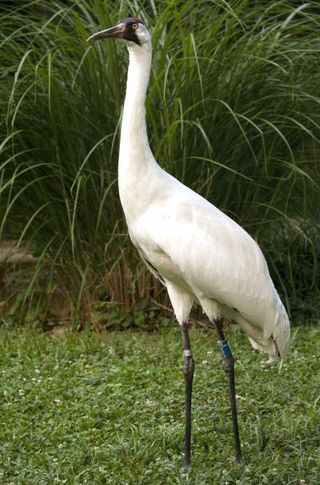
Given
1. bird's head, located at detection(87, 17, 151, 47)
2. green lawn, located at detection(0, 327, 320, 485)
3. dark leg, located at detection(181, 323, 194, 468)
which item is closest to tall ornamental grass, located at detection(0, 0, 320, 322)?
green lawn, located at detection(0, 327, 320, 485)

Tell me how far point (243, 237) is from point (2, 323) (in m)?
3.02

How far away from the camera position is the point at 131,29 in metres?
4.87

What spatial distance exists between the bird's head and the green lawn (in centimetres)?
168

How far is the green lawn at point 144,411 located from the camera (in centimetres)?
459

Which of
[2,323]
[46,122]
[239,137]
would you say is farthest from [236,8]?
[2,323]

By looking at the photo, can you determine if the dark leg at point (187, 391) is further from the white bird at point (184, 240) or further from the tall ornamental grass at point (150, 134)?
the tall ornamental grass at point (150, 134)

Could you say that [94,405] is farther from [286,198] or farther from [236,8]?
[236,8]

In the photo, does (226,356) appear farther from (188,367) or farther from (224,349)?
(188,367)

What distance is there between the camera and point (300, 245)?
7.71m

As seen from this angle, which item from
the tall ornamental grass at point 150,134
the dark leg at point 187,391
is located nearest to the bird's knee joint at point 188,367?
the dark leg at point 187,391

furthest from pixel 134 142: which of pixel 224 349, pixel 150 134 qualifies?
pixel 150 134

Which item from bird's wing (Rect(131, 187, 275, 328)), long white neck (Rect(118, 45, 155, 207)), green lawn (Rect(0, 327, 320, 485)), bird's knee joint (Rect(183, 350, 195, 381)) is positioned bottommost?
green lawn (Rect(0, 327, 320, 485))

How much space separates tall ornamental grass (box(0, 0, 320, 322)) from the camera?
709 cm

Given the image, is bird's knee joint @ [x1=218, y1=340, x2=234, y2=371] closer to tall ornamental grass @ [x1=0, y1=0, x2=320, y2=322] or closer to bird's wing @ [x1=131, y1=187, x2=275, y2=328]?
bird's wing @ [x1=131, y1=187, x2=275, y2=328]
